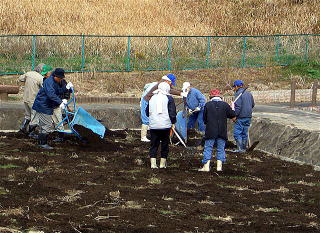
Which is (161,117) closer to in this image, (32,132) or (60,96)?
(60,96)

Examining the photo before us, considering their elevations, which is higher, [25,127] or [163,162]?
[25,127]

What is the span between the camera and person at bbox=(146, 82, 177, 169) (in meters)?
14.2

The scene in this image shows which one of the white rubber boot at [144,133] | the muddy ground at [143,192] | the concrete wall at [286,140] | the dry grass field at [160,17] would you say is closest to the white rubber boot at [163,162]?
the muddy ground at [143,192]

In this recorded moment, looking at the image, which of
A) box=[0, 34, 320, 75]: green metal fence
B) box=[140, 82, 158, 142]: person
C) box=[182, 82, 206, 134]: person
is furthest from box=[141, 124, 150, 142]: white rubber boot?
box=[0, 34, 320, 75]: green metal fence

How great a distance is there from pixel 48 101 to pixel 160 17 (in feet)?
76.6

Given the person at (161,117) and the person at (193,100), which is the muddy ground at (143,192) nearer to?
the person at (161,117)

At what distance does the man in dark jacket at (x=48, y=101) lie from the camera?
1587cm

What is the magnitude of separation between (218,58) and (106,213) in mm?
22901

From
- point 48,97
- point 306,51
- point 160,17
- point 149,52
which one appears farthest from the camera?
point 160,17

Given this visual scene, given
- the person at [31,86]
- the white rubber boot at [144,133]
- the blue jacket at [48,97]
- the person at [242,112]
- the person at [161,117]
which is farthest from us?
the white rubber boot at [144,133]

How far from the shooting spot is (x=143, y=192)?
12.0 meters

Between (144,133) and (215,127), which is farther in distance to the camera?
(144,133)

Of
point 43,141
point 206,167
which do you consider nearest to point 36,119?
point 43,141

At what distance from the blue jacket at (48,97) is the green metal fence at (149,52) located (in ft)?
42.2
